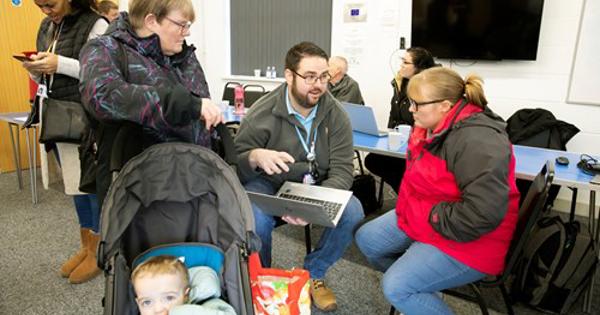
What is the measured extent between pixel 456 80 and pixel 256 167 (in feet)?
2.97

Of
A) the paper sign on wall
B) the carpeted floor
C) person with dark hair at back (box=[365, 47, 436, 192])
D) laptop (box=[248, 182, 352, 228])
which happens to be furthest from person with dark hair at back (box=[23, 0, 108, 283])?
the paper sign on wall

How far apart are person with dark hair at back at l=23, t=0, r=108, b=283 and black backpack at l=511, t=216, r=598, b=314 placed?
2.09 m

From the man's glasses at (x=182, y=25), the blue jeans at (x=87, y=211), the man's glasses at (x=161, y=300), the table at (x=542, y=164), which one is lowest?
the blue jeans at (x=87, y=211)

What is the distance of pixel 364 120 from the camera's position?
2.68 m

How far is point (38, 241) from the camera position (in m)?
2.63

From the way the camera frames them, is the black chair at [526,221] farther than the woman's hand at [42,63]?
No

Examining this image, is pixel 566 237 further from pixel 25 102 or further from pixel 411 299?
pixel 25 102

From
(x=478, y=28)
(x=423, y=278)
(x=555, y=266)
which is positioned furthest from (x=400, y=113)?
(x=423, y=278)

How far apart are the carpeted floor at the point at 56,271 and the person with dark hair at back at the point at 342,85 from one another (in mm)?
1275

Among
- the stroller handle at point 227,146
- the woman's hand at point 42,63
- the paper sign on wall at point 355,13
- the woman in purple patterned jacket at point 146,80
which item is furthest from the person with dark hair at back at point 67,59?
the paper sign on wall at point 355,13

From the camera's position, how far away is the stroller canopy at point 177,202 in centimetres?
125

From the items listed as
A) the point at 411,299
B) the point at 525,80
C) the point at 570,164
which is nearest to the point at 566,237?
the point at 570,164

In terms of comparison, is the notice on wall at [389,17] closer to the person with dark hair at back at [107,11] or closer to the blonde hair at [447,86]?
the person with dark hair at back at [107,11]

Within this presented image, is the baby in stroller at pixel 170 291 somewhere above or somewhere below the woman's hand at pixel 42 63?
below
